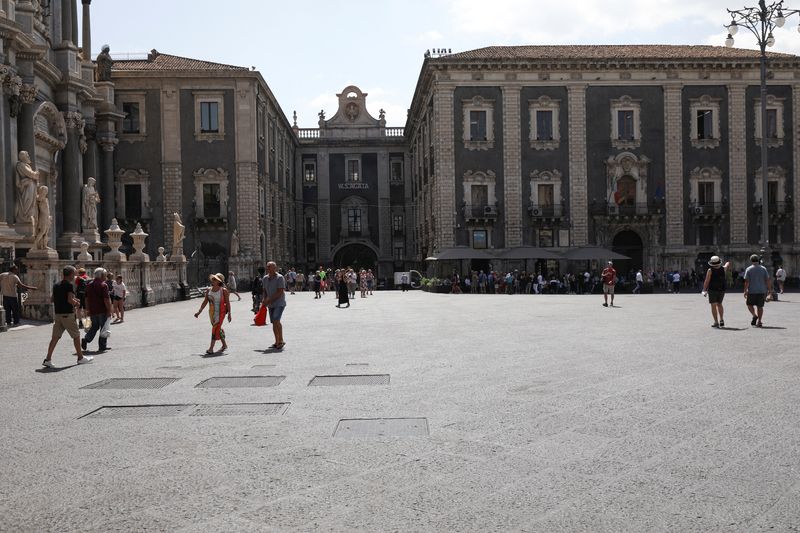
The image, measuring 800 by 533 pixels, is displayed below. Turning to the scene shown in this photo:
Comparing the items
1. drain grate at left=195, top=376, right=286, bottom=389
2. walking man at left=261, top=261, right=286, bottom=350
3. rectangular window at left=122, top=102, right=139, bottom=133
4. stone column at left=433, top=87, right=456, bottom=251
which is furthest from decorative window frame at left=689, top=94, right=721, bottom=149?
drain grate at left=195, top=376, right=286, bottom=389

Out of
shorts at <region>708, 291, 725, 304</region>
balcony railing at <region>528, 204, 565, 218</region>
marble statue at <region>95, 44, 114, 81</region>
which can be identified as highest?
marble statue at <region>95, 44, 114, 81</region>

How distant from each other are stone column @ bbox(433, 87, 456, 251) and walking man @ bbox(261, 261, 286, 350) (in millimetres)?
Answer: 28103

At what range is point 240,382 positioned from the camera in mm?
9578

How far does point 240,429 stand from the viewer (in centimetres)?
689

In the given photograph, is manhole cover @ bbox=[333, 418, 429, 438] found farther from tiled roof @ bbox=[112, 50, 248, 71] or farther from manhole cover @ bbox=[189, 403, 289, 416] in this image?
tiled roof @ bbox=[112, 50, 248, 71]

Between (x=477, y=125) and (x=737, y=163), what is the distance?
15.1 m

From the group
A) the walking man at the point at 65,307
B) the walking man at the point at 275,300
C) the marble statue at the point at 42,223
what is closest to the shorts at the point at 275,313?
the walking man at the point at 275,300

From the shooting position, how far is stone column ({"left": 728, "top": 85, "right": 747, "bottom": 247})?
42.2 metres

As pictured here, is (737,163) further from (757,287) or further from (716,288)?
(716,288)

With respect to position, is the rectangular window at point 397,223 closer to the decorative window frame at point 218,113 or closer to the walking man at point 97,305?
the decorative window frame at point 218,113

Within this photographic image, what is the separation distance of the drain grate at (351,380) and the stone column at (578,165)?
33.8 m

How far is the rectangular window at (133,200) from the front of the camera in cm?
4288

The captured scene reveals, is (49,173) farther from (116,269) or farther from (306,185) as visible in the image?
(306,185)

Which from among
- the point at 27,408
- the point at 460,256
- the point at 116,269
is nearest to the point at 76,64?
the point at 116,269
